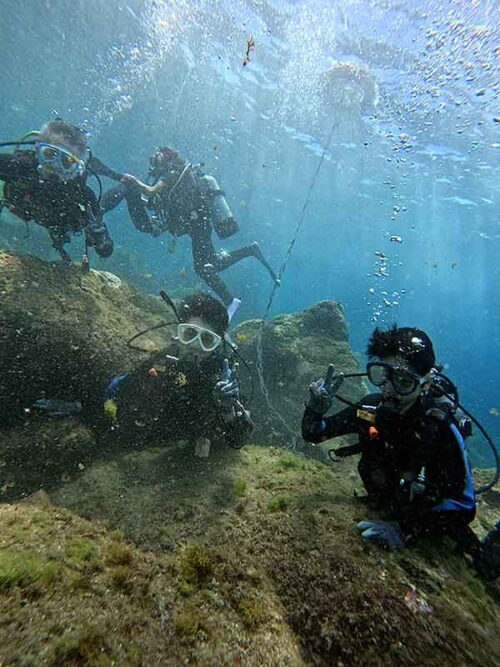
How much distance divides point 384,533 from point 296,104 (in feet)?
102

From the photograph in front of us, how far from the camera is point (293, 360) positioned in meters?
9.58

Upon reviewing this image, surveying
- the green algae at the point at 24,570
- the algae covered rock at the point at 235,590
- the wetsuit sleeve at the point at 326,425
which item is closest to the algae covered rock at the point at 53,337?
the algae covered rock at the point at 235,590

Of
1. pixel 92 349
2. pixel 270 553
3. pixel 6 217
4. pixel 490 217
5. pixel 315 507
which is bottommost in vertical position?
pixel 270 553

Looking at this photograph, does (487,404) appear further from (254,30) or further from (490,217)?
(254,30)

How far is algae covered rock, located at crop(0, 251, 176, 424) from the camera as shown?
14.6ft

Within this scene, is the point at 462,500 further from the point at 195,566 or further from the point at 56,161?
the point at 56,161

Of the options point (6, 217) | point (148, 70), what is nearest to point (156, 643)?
point (6, 217)

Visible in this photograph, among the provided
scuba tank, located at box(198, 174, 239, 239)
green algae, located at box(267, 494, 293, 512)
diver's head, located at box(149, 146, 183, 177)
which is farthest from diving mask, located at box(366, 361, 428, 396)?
diver's head, located at box(149, 146, 183, 177)

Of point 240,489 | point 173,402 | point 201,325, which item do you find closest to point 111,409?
point 173,402

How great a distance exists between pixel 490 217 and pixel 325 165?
55.6 ft

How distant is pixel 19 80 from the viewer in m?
42.6

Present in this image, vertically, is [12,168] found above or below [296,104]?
below

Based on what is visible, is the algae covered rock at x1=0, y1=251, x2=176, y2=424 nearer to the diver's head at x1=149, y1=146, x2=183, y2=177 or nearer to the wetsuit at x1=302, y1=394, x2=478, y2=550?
the wetsuit at x1=302, y1=394, x2=478, y2=550

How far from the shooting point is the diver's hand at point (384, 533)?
8.48 ft
